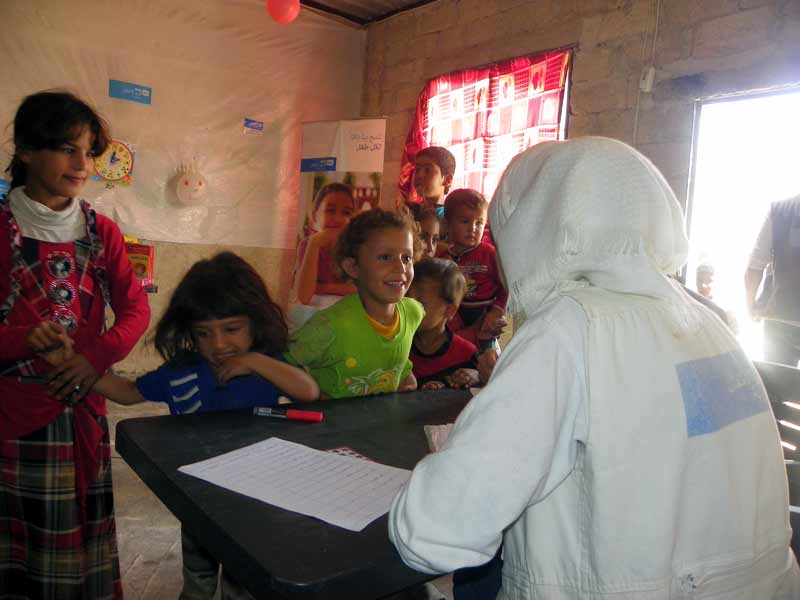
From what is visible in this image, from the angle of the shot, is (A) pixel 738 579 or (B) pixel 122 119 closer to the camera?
(A) pixel 738 579

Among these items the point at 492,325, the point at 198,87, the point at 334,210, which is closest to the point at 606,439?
the point at 492,325

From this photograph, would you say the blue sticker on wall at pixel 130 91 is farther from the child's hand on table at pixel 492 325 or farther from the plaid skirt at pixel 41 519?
the plaid skirt at pixel 41 519

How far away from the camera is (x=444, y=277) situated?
221cm

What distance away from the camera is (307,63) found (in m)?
5.57

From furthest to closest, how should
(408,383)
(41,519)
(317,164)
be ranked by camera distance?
(317,164) < (408,383) < (41,519)

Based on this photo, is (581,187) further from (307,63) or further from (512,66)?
(307,63)

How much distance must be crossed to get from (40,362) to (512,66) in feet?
12.4

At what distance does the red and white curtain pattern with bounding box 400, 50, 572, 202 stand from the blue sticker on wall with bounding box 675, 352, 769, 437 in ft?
11.1

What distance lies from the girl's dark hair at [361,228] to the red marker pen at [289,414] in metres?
0.78

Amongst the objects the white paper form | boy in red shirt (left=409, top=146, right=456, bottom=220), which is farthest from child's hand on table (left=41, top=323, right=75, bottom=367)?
boy in red shirt (left=409, top=146, right=456, bottom=220)

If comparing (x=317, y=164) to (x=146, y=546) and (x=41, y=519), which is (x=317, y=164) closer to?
(x=146, y=546)

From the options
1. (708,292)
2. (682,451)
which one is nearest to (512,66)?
(708,292)

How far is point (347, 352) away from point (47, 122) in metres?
0.98

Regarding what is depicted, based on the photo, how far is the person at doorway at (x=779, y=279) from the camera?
294 centimetres
